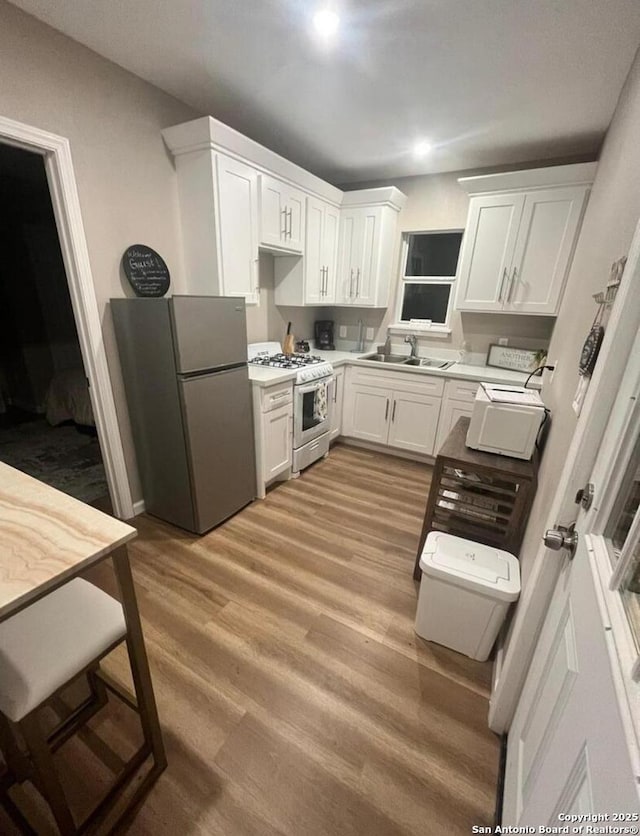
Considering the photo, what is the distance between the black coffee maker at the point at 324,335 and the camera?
390 cm

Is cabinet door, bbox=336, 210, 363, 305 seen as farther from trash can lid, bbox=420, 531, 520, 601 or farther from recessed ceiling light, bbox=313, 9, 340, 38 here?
trash can lid, bbox=420, 531, 520, 601

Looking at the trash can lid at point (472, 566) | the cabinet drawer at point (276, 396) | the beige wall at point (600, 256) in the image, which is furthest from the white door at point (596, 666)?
the cabinet drawer at point (276, 396)

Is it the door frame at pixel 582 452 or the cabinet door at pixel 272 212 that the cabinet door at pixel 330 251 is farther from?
the door frame at pixel 582 452

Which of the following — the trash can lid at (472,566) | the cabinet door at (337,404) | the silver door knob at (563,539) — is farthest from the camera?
the cabinet door at (337,404)

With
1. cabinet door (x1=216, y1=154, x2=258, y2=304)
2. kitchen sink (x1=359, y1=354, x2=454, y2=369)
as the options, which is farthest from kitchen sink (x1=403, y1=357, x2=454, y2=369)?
cabinet door (x1=216, y1=154, x2=258, y2=304)

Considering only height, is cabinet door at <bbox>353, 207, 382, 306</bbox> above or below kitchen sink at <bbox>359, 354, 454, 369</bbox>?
above

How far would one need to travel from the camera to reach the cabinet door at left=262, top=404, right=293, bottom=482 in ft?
8.25

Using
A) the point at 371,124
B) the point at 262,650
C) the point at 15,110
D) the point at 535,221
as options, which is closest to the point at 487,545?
the point at 262,650

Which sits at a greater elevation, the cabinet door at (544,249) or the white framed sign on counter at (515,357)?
the cabinet door at (544,249)

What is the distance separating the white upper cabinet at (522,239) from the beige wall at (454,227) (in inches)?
12.3

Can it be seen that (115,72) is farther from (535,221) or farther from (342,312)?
(535,221)

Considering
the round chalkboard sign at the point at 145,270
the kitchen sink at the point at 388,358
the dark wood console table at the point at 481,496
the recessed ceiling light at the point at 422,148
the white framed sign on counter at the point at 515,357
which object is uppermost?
the recessed ceiling light at the point at 422,148

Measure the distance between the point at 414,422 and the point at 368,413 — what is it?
46 cm

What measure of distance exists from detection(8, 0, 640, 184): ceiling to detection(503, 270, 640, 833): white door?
1.74 meters
